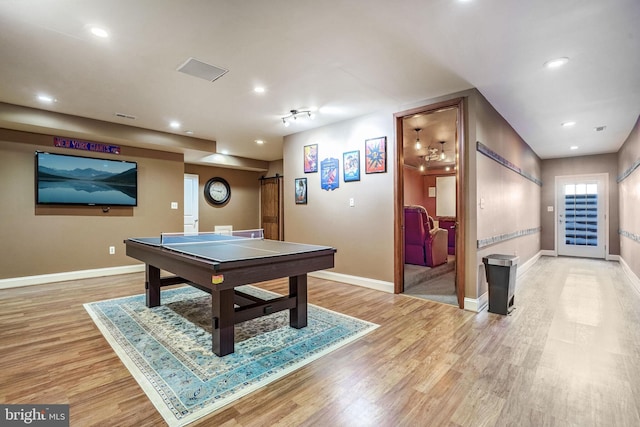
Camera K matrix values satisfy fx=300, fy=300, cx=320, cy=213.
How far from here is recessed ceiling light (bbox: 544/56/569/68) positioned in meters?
2.74

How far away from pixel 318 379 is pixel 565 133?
614 centimetres

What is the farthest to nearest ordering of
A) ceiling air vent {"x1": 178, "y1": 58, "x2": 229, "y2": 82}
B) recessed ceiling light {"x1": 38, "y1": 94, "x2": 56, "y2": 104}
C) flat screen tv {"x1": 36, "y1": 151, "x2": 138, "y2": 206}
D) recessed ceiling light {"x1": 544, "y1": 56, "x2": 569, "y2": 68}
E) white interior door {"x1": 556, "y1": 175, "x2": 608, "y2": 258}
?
white interior door {"x1": 556, "y1": 175, "x2": 608, "y2": 258} < flat screen tv {"x1": 36, "y1": 151, "x2": 138, "y2": 206} < recessed ceiling light {"x1": 38, "y1": 94, "x2": 56, "y2": 104} < ceiling air vent {"x1": 178, "y1": 58, "x2": 229, "y2": 82} < recessed ceiling light {"x1": 544, "y1": 56, "x2": 569, "y2": 68}

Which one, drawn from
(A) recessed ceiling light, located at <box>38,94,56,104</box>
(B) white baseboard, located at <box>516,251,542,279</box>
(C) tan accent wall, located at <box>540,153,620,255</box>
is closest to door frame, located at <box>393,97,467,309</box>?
(B) white baseboard, located at <box>516,251,542,279</box>

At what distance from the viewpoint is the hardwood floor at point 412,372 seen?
163 centimetres

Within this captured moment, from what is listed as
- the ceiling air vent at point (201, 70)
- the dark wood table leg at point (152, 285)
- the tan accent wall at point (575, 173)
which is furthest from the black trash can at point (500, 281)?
the tan accent wall at point (575, 173)

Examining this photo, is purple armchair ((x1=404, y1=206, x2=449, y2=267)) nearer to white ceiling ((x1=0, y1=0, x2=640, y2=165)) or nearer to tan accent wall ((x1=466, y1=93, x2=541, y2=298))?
tan accent wall ((x1=466, y1=93, x2=541, y2=298))

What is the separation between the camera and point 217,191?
A: 810 cm

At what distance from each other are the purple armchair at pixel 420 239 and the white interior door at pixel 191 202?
5204mm

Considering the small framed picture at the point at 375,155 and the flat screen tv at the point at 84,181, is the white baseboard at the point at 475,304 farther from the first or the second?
the flat screen tv at the point at 84,181

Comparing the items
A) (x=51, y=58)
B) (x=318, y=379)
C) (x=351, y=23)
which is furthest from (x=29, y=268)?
(x=351, y=23)

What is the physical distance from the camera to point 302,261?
2.51 metres

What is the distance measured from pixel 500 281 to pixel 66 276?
6.21 meters

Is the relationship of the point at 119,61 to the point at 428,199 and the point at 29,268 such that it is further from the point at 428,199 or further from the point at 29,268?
the point at 428,199

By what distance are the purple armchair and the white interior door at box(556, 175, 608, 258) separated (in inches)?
176
